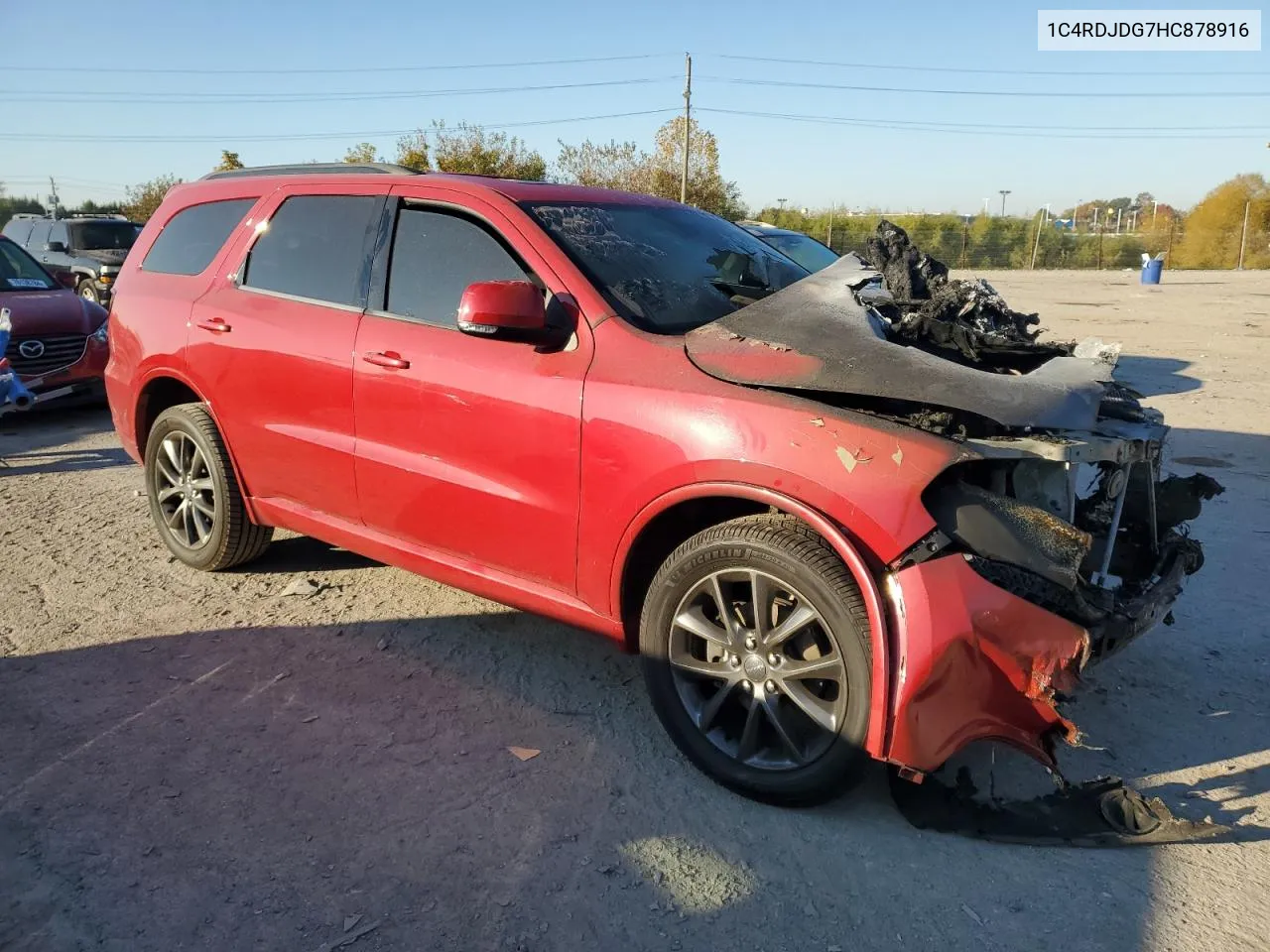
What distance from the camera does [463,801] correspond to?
295cm

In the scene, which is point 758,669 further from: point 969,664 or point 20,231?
point 20,231

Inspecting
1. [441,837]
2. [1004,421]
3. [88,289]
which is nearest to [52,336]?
[441,837]

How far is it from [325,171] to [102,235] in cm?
1653

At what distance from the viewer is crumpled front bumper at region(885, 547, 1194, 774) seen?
2531 mm

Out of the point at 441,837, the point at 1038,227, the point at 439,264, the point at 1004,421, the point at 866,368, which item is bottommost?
the point at 441,837

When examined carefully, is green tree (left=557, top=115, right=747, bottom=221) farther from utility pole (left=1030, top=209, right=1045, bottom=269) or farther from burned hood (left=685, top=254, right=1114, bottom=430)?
burned hood (left=685, top=254, right=1114, bottom=430)

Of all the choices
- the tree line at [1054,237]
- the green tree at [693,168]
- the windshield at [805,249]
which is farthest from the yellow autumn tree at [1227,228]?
the windshield at [805,249]

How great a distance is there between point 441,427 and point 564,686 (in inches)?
45.3

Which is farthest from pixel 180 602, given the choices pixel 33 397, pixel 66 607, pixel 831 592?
pixel 33 397

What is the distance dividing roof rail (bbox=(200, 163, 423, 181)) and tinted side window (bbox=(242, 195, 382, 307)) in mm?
162

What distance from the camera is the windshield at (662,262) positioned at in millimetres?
3406

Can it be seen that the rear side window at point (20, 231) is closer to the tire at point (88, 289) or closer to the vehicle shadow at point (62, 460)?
the tire at point (88, 289)

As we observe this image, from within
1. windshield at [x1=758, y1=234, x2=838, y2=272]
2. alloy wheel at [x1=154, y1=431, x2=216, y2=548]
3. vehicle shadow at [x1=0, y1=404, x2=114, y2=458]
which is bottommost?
vehicle shadow at [x1=0, y1=404, x2=114, y2=458]

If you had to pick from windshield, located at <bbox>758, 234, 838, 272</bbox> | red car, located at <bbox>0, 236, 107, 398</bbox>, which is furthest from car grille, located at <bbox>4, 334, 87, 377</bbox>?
windshield, located at <bbox>758, 234, 838, 272</bbox>
